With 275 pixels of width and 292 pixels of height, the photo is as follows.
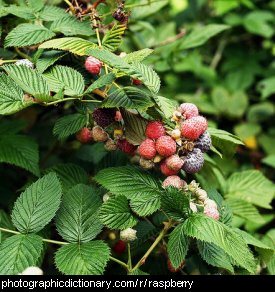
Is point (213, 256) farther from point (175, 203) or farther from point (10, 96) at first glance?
point (10, 96)

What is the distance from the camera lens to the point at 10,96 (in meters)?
1.09

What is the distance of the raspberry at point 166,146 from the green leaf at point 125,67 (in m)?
0.10

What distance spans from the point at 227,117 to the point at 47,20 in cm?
136

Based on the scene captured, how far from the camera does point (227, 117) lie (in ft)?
8.20

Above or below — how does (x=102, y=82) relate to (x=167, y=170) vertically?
above

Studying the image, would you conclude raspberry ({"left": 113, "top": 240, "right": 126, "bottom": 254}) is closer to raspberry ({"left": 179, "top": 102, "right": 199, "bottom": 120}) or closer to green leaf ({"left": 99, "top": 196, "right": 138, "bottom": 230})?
green leaf ({"left": 99, "top": 196, "right": 138, "bottom": 230})

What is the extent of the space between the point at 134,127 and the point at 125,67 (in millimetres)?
161

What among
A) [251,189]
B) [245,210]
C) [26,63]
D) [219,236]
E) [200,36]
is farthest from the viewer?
[200,36]

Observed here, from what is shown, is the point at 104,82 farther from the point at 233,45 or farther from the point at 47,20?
the point at 233,45

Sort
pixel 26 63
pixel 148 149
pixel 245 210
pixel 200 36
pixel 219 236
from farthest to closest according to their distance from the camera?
pixel 200 36, pixel 245 210, pixel 26 63, pixel 148 149, pixel 219 236

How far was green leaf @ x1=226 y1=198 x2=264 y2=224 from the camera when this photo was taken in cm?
143

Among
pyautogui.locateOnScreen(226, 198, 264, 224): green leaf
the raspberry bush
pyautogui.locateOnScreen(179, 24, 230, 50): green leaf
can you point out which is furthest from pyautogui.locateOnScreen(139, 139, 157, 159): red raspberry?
pyautogui.locateOnScreen(179, 24, 230, 50): green leaf

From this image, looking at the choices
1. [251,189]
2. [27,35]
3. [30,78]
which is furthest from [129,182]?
[251,189]

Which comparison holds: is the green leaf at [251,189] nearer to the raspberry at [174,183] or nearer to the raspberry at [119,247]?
the raspberry at [119,247]
